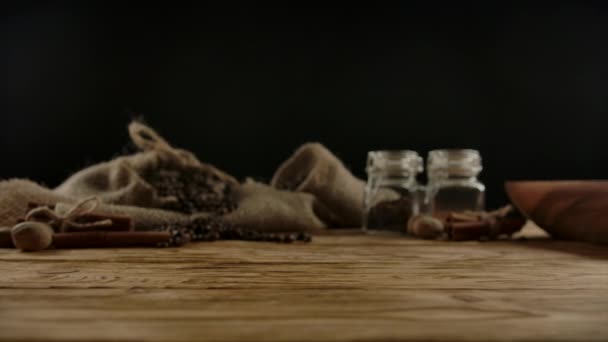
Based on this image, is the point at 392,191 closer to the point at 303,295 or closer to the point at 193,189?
the point at 193,189

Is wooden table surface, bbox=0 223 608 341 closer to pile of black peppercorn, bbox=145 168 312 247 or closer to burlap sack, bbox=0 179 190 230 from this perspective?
pile of black peppercorn, bbox=145 168 312 247

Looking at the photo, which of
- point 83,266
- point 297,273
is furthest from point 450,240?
point 83,266

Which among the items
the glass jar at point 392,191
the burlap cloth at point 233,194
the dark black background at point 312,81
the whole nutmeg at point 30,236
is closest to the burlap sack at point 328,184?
the burlap cloth at point 233,194

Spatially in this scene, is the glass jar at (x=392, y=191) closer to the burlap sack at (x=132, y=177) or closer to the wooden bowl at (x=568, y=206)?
the wooden bowl at (x=568, y=206)

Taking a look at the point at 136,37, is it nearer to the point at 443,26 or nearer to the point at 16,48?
the point at 16,48

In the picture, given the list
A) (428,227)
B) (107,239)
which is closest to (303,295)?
(107,239)

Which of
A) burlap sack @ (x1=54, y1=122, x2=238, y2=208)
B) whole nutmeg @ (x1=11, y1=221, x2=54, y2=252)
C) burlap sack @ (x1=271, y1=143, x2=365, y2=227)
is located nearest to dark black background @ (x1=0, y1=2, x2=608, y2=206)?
burlap sack @ (x1=271, y1=143, x2=365, y2=227)
